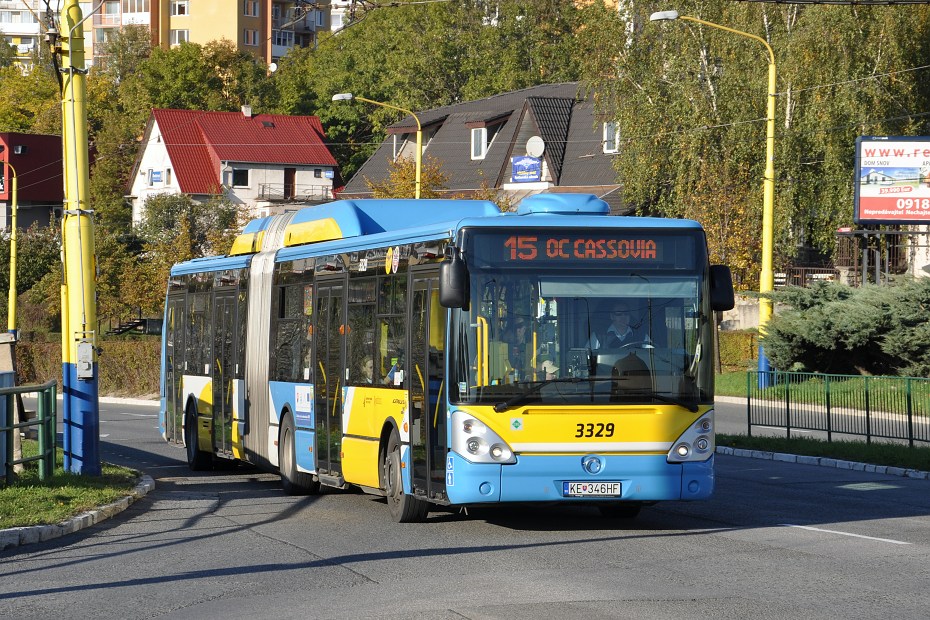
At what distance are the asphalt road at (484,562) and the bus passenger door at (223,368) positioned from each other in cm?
347

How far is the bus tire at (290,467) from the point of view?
18.0 metres

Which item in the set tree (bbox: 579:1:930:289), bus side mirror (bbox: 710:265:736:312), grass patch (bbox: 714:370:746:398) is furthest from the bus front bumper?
tree (bbox: 579:1:930:289)

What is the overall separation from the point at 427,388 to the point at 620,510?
8.15 feet

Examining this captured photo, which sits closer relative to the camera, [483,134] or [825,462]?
[825,462]

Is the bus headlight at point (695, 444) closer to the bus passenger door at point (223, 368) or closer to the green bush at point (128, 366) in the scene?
the bus passenger door at point (223, 368)

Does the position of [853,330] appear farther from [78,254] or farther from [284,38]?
[284,38]

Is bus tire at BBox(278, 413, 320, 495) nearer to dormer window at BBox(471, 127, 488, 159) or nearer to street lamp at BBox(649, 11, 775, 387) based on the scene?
street lamp at BBox(649, 11, 775, 387)

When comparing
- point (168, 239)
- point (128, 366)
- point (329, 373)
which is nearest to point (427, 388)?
point (329, 373)

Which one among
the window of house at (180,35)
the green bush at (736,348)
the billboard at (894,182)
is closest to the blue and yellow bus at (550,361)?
the billboard at (894,182)

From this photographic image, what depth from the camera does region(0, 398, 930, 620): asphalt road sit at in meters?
9.79

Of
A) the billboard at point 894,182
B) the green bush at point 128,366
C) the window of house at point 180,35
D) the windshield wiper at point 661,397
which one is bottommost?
the green bush at point 128,366

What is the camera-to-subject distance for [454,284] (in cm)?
1305

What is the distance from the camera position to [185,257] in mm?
73312

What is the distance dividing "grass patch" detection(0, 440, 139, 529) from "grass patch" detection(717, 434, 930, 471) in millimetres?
11029
